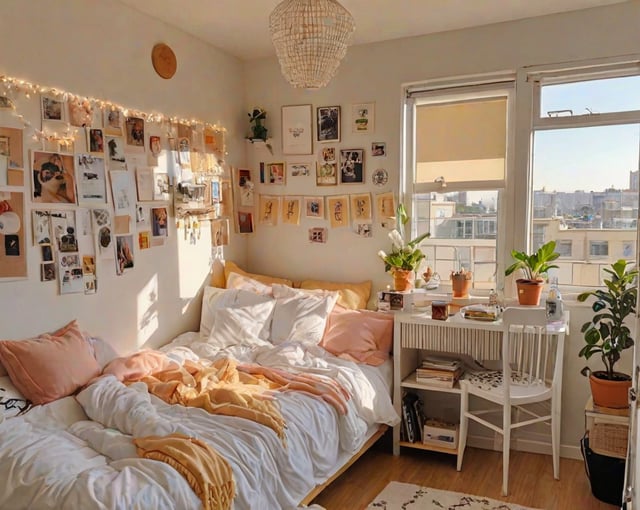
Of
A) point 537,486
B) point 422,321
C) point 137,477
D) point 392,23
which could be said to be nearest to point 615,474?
point 537,486

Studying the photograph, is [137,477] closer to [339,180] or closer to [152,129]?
[152,129]

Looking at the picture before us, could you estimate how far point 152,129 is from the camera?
10.6ft

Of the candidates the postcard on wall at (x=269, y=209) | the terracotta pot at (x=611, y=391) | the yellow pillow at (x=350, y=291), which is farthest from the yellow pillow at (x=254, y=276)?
the terracotta pot at (x=611, y=391)

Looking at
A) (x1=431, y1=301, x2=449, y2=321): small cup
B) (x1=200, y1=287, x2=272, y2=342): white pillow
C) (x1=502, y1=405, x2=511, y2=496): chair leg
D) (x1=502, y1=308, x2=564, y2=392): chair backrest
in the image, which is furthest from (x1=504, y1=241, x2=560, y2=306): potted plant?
(x1=200, y1=287, x2=272, y2=342): white pillow

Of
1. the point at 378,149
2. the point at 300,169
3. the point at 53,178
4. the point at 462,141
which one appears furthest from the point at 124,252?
the point at 462,141

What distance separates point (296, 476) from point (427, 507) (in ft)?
2.71

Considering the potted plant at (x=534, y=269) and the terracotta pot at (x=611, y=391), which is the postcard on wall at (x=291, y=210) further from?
the terracotta pot at (x=611, y=391)

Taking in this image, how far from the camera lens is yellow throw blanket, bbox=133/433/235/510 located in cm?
183

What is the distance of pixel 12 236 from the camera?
245 cm

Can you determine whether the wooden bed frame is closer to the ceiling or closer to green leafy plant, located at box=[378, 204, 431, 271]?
green leafy plant, located at box=[378, 204, 431, 271]

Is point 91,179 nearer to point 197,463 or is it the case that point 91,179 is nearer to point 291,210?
point 291,210

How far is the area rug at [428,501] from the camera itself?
268 cm

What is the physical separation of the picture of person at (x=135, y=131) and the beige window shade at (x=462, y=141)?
1750mm

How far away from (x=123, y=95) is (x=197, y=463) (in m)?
2.08
